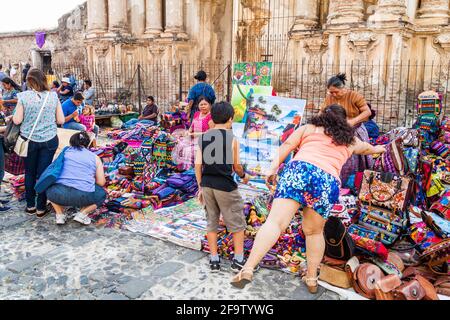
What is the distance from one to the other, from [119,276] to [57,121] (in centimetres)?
272

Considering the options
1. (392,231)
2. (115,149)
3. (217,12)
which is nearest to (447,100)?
(392,231)

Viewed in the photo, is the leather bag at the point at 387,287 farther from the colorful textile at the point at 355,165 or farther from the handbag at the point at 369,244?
the colorful textile at the point at 355,165

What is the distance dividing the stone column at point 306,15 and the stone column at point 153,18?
506 centimetres

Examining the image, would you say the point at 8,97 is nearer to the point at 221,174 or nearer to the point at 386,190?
the point at 221,174

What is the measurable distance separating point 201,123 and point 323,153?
310 cm

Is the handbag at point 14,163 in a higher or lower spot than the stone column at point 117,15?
lower

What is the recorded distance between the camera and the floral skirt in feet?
12.1

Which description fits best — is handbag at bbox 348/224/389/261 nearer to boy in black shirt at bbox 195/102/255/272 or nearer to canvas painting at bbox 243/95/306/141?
boy in black shirt at bbox 195/102/255/272

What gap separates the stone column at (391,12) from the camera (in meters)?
9.31

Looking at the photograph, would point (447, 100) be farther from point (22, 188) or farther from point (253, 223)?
point (22, 188)

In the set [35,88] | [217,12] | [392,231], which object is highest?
[217,12]

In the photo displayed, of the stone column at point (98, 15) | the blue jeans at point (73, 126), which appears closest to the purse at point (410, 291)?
the blue jeans at point (73, 126)

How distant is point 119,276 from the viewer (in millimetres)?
4195

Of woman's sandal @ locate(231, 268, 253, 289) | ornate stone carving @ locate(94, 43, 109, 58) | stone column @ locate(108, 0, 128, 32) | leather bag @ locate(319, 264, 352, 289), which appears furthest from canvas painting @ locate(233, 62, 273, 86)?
ornate stone carving @ locate(94, 43, 109, 58)
